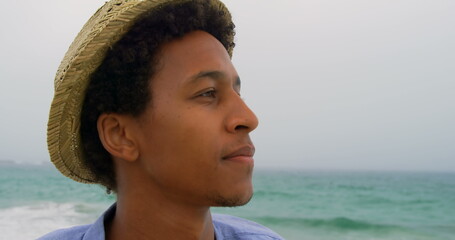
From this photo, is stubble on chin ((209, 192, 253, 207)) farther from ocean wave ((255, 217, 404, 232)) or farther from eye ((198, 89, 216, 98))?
ocean wave ((255, 217, 404, 232))

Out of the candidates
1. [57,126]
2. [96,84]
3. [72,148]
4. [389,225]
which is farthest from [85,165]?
[389,225]

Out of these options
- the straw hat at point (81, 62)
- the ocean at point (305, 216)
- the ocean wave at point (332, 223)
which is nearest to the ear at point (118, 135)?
the straw hat at point (81, 62)

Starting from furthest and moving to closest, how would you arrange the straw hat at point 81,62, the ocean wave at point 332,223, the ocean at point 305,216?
the ocean wave at point 332,223 < the ocean at point 305,216 < the straw hat at point 81,62

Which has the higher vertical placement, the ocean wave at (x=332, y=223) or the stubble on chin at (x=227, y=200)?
the stubble on chin at (x=227, y=200)

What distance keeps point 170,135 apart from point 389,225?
1443 centimetres

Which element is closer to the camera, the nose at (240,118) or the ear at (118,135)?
the nose at (240,118)

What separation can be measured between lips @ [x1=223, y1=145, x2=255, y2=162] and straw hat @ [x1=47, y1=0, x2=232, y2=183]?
575 millimetres

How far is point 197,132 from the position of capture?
1.54 meters

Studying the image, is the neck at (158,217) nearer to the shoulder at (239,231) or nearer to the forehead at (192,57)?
the shoulder at (239,231)

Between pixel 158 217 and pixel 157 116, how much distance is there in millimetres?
354

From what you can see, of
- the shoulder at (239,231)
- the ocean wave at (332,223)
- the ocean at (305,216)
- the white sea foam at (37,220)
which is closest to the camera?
the shoulder at (239,231)

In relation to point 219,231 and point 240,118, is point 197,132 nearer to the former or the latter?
point 240,118

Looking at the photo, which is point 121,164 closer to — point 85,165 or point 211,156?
point 85,165

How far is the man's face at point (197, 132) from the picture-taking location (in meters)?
1.53
